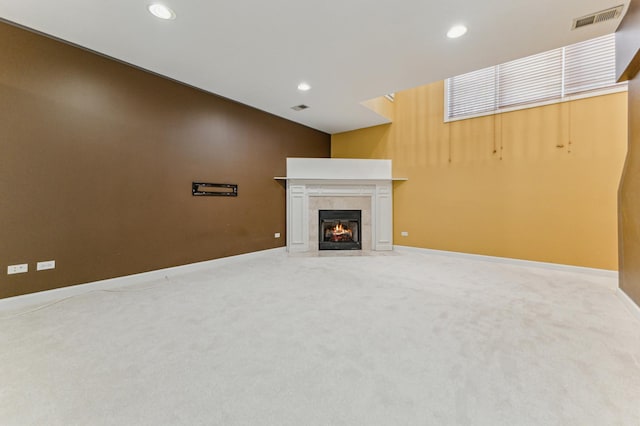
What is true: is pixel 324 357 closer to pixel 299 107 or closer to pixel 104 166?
pixel 104 166

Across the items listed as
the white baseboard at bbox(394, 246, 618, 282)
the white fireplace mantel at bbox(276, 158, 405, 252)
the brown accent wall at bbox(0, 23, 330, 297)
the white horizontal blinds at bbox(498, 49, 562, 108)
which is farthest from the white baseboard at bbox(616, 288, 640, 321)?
the brown accent wall at bbox(0, 23, 330, 297)

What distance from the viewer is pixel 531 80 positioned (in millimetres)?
4105

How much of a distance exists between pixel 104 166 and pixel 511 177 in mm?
6070

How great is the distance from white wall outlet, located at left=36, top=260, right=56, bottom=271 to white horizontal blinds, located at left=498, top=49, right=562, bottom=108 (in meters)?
6.75

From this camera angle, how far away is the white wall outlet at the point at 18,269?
2564 mm

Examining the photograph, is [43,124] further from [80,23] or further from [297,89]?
[297,89]

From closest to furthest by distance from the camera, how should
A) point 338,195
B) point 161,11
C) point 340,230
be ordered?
point 161,11, point 338,195, point 340,230

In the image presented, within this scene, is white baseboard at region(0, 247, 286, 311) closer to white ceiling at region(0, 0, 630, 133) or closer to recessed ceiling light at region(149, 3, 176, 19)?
white ceiling at region(0, 0, 630, 133)

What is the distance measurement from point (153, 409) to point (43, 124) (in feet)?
10.7

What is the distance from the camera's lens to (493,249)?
4.46 meters

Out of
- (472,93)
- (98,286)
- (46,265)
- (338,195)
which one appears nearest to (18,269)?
(46,265)

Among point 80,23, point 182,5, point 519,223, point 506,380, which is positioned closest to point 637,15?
point 519,223

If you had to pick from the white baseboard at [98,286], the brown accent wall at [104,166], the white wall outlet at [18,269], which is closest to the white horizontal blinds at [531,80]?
the brown accent wall at [104,166]

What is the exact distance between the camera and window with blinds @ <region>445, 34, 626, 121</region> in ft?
11.7
